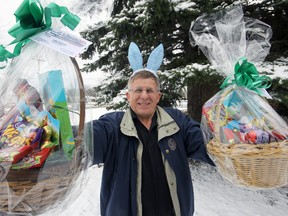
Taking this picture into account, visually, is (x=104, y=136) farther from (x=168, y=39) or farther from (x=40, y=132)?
(x=168, y=39)

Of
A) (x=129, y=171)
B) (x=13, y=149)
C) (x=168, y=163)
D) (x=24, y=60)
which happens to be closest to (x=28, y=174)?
(x=13, y=149)

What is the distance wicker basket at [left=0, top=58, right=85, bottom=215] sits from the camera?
1.01 metres

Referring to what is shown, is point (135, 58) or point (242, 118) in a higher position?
point (135, 58)

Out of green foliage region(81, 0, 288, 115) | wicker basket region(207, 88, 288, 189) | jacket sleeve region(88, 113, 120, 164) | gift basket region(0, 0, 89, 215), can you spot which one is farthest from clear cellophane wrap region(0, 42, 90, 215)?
green foliage region(81, 0, 288, 115)

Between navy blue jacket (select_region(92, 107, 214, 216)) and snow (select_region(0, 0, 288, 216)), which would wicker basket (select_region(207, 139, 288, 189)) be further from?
snow (select_region(0, 0, 288, 216))

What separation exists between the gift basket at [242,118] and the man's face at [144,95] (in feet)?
1.05

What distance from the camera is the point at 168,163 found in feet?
5.55

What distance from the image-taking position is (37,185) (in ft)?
3.36

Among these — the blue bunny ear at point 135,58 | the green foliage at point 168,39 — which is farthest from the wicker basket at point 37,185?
the green foliage at point 168,39

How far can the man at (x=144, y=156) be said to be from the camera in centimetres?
167

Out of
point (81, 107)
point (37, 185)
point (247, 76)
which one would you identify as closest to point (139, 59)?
point (247, 76)

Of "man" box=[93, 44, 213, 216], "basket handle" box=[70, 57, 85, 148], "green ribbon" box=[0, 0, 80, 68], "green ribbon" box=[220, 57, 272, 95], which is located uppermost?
"green ribbon" box=[0, 0, 80, 68]

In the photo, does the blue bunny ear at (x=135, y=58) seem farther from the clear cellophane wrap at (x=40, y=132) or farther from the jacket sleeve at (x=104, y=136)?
the clear cellophane wrap at (x=40, y=132)

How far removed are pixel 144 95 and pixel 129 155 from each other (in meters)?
0.37
